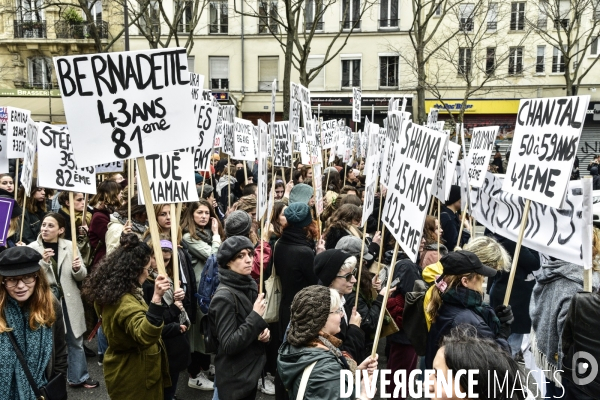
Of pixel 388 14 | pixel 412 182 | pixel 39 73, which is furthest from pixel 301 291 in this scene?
pixel 39 73

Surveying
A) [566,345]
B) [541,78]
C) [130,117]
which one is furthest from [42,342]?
[541,78]

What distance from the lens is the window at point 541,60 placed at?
1319 inches

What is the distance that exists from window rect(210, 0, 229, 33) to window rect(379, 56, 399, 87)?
9.43 metres

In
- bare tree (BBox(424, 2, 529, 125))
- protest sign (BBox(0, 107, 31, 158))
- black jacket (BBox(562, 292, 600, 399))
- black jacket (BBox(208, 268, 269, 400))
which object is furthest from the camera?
bare tree (BBox(424, 2, 529, 125))

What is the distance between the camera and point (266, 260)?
5453 millimetres

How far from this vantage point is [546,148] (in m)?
3.96

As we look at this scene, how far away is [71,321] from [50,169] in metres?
1.73

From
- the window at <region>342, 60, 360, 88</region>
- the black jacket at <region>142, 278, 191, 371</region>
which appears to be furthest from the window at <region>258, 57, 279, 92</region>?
the black jacket at <region>142, 278, 191, 371</region>

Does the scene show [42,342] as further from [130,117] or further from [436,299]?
[436,299]

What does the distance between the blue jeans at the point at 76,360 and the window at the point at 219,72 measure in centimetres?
3043

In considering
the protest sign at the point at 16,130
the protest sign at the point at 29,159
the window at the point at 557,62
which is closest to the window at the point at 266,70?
the window at the point at 557,62

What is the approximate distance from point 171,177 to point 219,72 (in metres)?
31.2

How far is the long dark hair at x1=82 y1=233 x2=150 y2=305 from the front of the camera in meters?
3.79

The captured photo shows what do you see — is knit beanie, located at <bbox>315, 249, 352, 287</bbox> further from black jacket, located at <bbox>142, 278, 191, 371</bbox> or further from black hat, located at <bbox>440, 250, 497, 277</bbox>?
black jacket, located at <bbox>142, 278, 191, 371</bbox>
